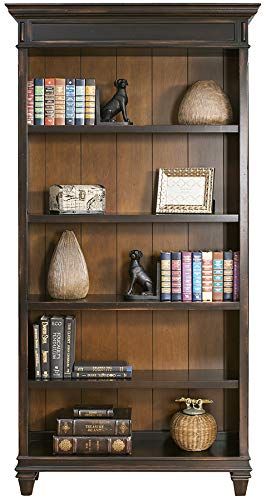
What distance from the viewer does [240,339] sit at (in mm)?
4297

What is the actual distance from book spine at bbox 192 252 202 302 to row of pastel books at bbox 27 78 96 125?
85 cm

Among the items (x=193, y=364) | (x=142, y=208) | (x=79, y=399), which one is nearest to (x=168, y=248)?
(x=142, y=208)

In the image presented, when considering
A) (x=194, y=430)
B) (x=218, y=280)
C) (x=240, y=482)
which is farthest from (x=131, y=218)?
(x=240, y=482)

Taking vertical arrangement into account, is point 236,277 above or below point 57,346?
above

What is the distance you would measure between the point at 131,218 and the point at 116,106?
23.5 inches

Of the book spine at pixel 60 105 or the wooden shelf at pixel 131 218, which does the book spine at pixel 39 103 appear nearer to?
the book spine at pixel 60 105

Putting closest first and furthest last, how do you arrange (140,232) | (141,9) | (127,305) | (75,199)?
(141,9)
(127,305)
(75,199)
(140,232)

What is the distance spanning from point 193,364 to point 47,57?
180cm

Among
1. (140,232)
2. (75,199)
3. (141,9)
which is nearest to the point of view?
(141,9)

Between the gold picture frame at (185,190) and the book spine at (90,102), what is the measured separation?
462mm

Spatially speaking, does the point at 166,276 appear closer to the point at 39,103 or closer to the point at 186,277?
the point at 186,277

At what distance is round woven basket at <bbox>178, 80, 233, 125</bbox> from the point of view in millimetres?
4395

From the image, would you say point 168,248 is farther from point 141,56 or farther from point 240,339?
point 141,56

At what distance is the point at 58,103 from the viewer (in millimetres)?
4367
